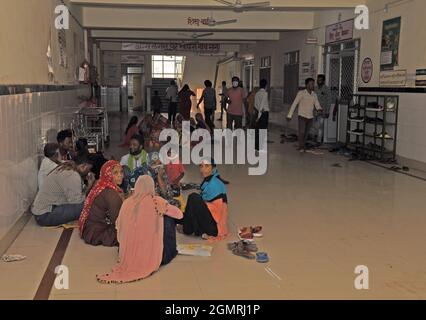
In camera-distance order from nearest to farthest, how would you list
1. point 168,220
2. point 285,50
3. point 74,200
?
1. point 168,220
2. point 74,200
3. point 285,50

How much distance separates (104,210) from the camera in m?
4.64

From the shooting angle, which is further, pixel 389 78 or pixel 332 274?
pixel 389 78

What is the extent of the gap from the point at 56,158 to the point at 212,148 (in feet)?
19.3

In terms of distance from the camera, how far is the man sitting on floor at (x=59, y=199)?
511 cm

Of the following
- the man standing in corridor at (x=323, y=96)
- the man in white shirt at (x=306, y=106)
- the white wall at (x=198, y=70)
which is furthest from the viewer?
the white wall at (x=198, y=70)

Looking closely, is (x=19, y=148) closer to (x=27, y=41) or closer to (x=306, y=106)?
(x=27, y=41)

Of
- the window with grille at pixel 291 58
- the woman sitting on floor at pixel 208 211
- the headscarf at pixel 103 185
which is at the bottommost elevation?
the woman sitting on floor at pixel 208 211

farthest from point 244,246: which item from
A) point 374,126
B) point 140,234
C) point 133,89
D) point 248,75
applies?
point 133,89

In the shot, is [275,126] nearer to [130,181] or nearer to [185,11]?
[185,11]

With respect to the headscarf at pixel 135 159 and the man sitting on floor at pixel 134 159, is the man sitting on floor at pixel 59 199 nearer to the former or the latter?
the man sitting on floor at pixel 134 159

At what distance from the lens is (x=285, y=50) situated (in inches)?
656

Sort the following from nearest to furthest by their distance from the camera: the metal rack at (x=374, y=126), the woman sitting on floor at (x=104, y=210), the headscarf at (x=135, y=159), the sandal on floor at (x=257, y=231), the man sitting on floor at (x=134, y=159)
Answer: the woman sitting on floor at (x=104, y=210) → the sandal on floor at (x=257, y=231) → the man sitting on floor at (x=134, y=159) → the headscarf at (x=135, y=159) → the metal rack at (x=374, y=126)

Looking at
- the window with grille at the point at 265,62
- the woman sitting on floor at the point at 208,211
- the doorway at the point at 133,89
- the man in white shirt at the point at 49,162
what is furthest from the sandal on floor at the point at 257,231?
the doorway at the point at 133,89

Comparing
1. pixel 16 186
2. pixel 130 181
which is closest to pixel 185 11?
pixel 130 181
